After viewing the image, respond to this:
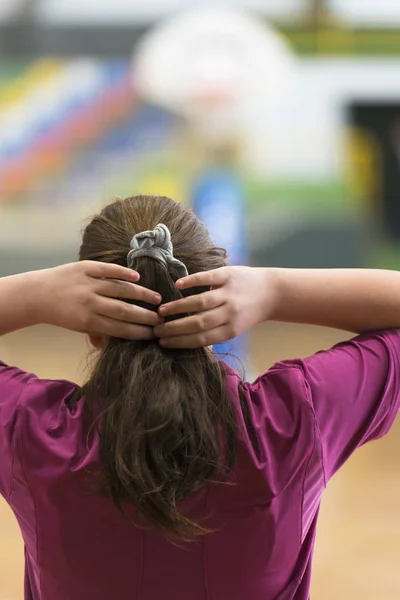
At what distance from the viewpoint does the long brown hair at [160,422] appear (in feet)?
1.99

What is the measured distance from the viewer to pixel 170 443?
24.2 inches

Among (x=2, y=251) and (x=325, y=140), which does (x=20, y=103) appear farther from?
(x=325, y=140)

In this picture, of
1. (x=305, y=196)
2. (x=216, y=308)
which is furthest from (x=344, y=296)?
(x=305, y=196)

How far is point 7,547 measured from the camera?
1.81m

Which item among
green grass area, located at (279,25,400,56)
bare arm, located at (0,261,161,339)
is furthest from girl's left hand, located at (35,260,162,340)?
green grass area, located at (279,25,400,56)

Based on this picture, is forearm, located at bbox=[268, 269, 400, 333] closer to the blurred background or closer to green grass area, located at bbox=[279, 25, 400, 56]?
the blurred background

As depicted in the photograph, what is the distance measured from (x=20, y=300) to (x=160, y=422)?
0.21 m

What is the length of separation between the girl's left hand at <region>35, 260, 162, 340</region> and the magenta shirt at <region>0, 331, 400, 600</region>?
0.06 m

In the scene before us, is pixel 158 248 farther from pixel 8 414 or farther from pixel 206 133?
pixel 206 133

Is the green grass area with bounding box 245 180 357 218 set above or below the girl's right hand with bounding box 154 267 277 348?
above

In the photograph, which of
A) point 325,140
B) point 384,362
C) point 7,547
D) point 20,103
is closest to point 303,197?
point 325,140

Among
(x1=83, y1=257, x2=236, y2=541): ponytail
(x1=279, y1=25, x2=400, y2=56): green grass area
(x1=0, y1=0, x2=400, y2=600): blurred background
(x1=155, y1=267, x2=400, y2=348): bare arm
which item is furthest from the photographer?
(x1=279, y1=25, x2=400, y2=56): green grass area

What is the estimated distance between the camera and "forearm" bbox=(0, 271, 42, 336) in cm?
74

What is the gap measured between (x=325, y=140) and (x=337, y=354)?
5.04 metres
